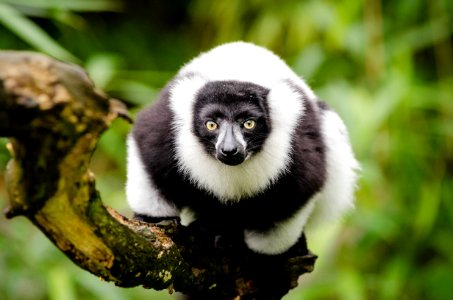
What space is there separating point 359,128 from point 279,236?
5.10 feet

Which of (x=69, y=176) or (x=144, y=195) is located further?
(x=144, y=195)

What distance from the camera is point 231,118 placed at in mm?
2566

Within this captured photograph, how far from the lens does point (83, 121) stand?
5.50 ft

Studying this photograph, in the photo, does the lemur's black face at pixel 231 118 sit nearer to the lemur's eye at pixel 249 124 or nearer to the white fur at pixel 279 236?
the lemur's eye at pixel 249 124

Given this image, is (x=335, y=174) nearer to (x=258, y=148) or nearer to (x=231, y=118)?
(x=258, y=148)

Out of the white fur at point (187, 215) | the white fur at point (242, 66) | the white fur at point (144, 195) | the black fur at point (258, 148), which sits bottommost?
the white fur at point (187, 215)

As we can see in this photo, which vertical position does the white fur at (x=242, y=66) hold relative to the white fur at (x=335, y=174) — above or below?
above

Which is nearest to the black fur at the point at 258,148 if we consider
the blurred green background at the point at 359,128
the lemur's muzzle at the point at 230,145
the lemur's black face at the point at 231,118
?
the lemur's black face at the point at 231,118

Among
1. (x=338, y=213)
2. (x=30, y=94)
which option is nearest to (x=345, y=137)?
(x=338, y=213)

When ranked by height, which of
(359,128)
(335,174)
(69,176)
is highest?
(359,128)

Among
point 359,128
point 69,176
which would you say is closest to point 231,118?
point 69,176

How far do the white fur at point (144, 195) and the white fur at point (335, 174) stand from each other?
71cm

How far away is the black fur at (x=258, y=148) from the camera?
265 centimetres

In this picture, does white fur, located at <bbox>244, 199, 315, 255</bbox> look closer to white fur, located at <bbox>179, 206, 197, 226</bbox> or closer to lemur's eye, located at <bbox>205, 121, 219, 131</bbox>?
white fur, located at <bbox>179, 206, 197, 226</bbox>
